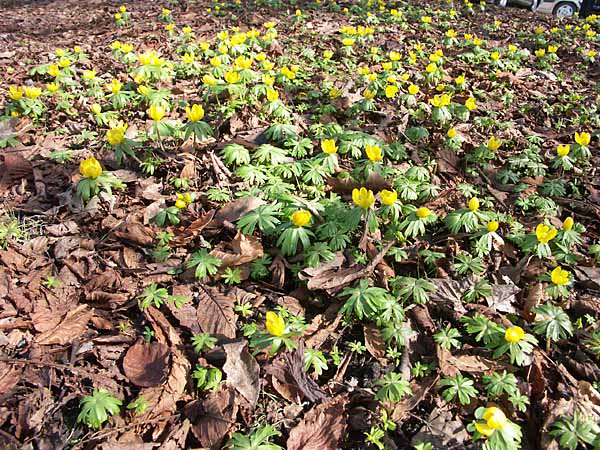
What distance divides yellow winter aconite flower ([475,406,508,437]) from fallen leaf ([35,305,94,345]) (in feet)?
6.34

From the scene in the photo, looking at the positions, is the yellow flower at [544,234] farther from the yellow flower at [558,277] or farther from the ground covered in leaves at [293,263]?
the yellow flower at [558,277]

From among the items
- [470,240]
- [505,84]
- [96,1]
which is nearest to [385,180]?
[470,240]

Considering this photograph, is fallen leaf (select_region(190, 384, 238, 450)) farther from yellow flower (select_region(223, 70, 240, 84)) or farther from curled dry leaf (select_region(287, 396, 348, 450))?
yellow flower (select_region(223, 70, 240, 84))

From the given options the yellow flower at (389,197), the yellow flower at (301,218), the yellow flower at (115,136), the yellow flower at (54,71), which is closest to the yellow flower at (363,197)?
the yellow flower at (389,197)

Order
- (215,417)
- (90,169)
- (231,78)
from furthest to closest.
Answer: (231,78) → (90,169) → (215,417)

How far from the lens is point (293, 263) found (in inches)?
112

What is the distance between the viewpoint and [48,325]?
2416 mm

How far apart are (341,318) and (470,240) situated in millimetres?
1089

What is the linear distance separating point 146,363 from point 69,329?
0.47 metres

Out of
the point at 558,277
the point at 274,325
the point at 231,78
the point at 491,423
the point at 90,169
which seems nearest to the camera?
the point at 491,423

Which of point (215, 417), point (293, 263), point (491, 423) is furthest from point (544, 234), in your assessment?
point (215, 417)

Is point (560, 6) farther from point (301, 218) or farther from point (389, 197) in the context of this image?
point (301, 218)

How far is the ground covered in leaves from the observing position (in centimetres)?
213

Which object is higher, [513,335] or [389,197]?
[389,197]
